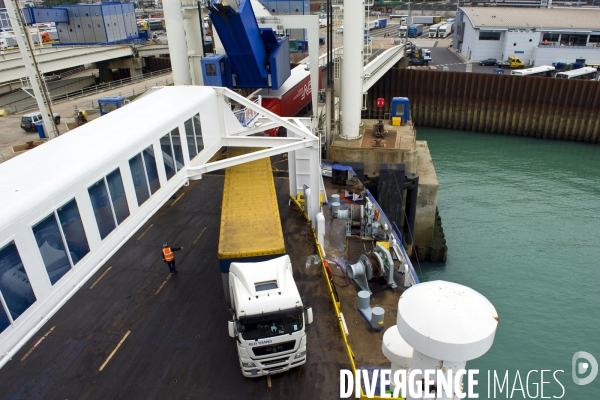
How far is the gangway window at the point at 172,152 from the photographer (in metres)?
11.7

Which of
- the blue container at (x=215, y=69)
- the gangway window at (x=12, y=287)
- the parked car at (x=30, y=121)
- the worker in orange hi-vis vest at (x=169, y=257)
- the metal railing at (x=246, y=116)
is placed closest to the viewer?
the gangway window at (x=12, y=287)

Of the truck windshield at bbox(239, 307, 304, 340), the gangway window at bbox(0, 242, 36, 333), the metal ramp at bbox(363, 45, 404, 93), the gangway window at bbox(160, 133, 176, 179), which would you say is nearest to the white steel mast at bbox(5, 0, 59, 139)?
the gangway window at bbox(160, 133, 176, 179)

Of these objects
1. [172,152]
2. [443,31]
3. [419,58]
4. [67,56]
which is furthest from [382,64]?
[443,31]

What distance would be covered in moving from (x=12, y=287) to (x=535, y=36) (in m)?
64.5

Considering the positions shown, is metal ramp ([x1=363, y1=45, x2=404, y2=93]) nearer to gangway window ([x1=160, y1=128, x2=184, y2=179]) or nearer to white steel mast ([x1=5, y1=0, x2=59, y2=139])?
white steel mast ([x1=5, y1=0, x2=59, y2=139])

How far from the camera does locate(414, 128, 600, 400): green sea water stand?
51.7 feet

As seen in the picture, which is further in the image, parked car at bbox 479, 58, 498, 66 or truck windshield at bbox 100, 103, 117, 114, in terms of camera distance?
parked car at bbox 479, 58, 498, 66

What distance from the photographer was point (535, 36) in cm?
5534

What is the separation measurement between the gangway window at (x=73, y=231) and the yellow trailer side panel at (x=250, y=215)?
3.86 meters

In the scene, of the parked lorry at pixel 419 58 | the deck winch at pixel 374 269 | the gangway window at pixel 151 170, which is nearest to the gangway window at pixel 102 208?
the gangway window at pixel 151 170

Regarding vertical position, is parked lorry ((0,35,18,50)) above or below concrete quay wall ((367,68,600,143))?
above

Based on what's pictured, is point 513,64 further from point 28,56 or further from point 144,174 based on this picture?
point 144,174

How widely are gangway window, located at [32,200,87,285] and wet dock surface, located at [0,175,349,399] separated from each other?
428 cm

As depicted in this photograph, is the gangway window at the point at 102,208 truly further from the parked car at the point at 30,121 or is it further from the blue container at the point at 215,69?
the parked car at the point at 30,121
